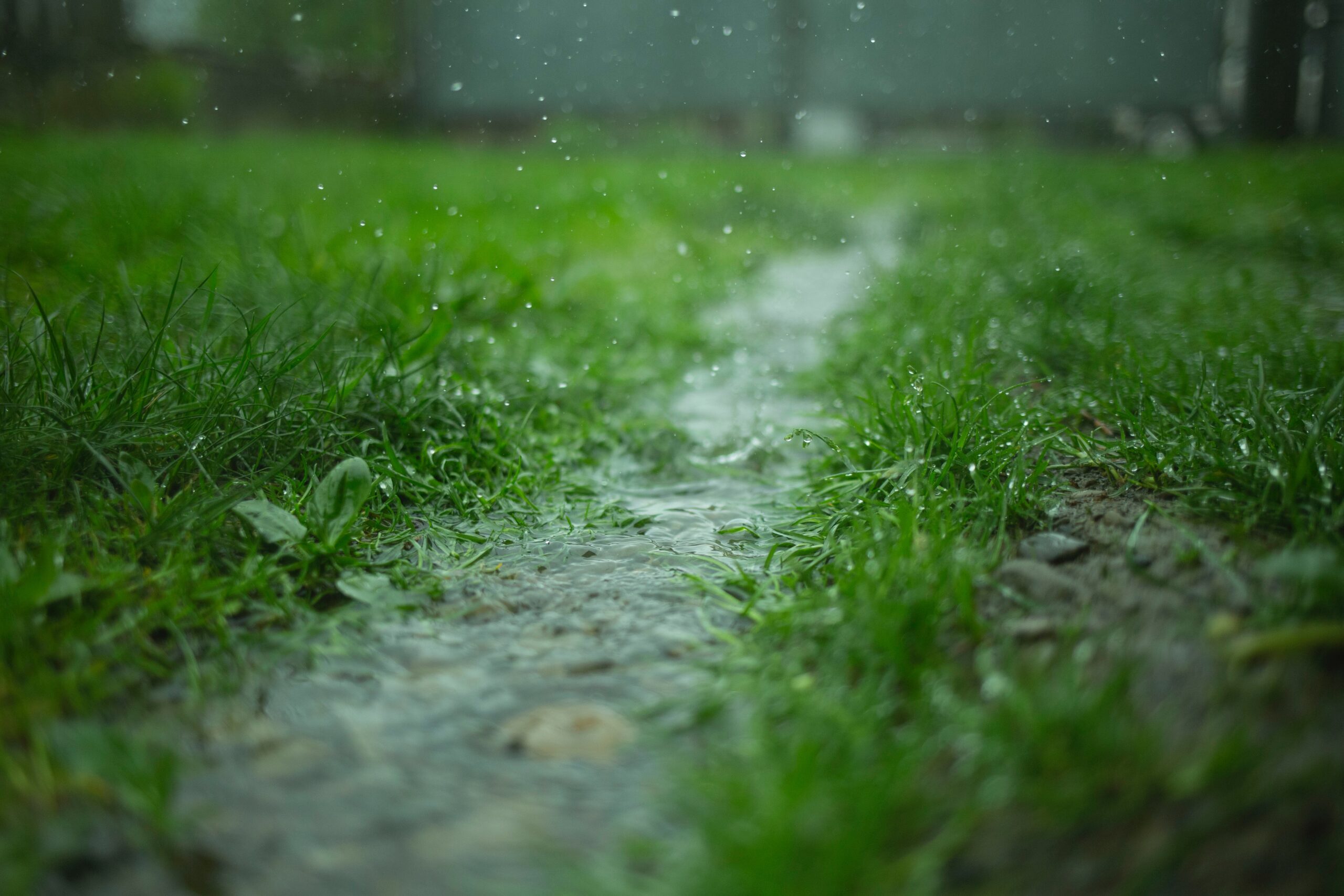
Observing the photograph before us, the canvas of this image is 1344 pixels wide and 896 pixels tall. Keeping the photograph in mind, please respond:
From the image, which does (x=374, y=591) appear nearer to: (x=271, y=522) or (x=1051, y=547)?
(x=271, y=522)

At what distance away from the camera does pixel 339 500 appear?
1.61 m

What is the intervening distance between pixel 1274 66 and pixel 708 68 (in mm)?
5662

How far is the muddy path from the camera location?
0.94m

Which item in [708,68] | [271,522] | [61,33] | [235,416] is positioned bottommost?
[271,522]

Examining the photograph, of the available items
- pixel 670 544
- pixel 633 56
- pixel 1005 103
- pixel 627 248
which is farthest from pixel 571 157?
pixel 670 544

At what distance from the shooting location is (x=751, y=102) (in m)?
10.3

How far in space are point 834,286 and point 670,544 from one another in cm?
274

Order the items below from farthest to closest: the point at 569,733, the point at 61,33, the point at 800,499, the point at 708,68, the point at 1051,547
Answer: the point at 708,68, the point at 61,33, the point at 800,499, the point at 1051,547, the point at 569,733

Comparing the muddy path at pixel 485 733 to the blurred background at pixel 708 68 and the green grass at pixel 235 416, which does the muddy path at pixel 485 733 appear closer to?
the green grass at pixel 235 416

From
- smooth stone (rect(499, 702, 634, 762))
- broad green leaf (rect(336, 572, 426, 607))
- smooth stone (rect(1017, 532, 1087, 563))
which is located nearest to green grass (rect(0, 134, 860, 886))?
broad green leaf (rect(336, 572, 426, 607))

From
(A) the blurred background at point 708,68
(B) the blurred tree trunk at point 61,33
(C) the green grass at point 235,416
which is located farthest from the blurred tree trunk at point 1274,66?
(B) the blurred tree trunk at point 61,33

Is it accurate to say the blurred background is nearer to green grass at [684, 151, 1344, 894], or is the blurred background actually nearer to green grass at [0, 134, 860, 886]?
green grass at [0, 134, 860, 886]

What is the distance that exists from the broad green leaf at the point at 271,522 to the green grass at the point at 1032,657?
2.76 ft

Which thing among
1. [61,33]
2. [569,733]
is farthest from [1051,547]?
[61,33]
